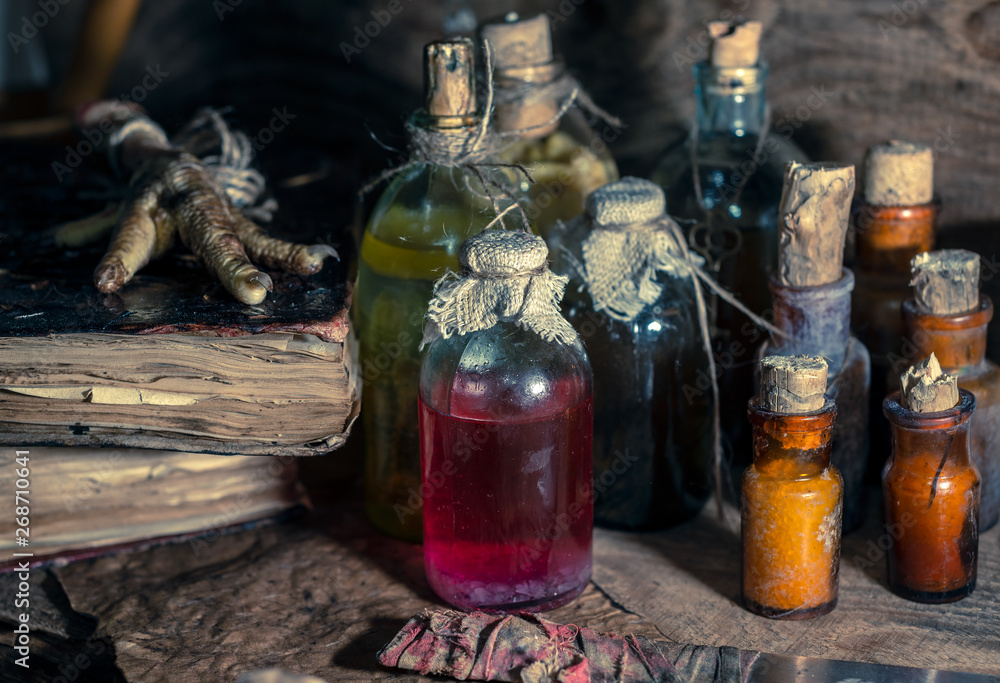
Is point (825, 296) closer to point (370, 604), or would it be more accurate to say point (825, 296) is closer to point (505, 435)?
point (505, 435)

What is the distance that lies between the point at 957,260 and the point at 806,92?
385 millimetres

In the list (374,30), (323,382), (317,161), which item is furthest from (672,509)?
(374,30)

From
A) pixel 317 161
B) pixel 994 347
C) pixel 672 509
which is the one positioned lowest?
pixel 672 509

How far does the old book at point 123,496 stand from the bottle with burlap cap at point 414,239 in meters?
0.12

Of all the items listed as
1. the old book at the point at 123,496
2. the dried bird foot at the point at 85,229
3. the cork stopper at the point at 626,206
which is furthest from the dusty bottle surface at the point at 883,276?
the dried bird foot at the point at 85,229

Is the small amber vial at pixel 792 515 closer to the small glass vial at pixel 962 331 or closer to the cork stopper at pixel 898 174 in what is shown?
the small glass vial at pixel 962 331

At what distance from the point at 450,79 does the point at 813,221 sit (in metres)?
0.35

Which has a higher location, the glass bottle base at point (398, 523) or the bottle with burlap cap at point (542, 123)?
the bottle with burlap cap at point (542, 123)

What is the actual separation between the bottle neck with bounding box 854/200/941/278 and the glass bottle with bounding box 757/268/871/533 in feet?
0.27

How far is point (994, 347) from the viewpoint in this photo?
114 centimetres

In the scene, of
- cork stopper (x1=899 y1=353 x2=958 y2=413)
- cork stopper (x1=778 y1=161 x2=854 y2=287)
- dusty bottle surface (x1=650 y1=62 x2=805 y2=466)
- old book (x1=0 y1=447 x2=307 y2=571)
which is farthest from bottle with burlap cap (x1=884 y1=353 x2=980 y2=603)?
old book (x1=0 y1=447 x2=307 y2=571)

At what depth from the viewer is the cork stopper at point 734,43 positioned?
1.04 meters

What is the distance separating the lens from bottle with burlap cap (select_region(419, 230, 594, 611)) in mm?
819

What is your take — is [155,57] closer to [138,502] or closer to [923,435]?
[138,502]
